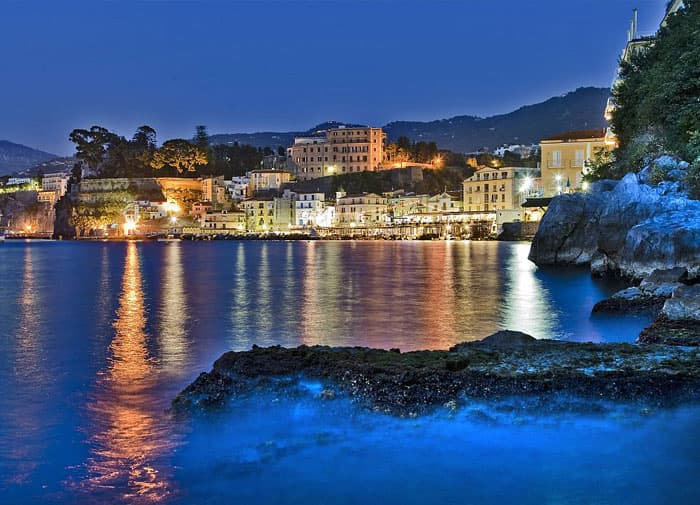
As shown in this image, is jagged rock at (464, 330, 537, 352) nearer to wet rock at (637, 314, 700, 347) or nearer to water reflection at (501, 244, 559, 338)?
wet rock at (637, 314, 700, 347)

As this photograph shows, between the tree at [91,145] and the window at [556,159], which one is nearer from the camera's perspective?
the window at [556,159]

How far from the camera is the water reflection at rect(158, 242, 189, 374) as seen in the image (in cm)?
1171

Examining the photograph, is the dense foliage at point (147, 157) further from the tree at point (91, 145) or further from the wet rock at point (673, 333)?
the wet rock at point (673, 333)

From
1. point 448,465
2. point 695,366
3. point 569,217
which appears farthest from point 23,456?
point 569,217

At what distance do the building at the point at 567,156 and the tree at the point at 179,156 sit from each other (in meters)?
66.0

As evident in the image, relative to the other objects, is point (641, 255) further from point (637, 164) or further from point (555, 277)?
point (637, 164)

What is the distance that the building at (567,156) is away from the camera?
57.7 metres

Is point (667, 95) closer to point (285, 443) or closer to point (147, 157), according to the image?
point (285, 443)

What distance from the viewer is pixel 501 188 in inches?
2985

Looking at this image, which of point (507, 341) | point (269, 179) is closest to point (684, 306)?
point (507, 341)

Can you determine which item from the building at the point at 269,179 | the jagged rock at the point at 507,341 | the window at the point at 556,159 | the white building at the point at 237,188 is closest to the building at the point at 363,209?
the building at the point at 269,179

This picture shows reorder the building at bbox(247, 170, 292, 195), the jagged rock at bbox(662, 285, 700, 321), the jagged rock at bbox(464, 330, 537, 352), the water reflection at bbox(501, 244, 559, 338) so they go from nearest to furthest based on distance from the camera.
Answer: the jagged rock at bbox(464, 330, 537, 352)
the jagged rock at bbox(662, 285, 700, 321)
the water reflection at bbox(501, 244, 559, 338)
the building at bbox(247, 170, 292, 195)

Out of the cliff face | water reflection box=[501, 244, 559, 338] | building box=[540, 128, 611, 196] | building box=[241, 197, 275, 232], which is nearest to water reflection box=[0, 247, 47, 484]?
water reflection box=[501, 244, 559, 338]

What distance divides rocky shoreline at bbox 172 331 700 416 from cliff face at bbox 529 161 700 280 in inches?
393
